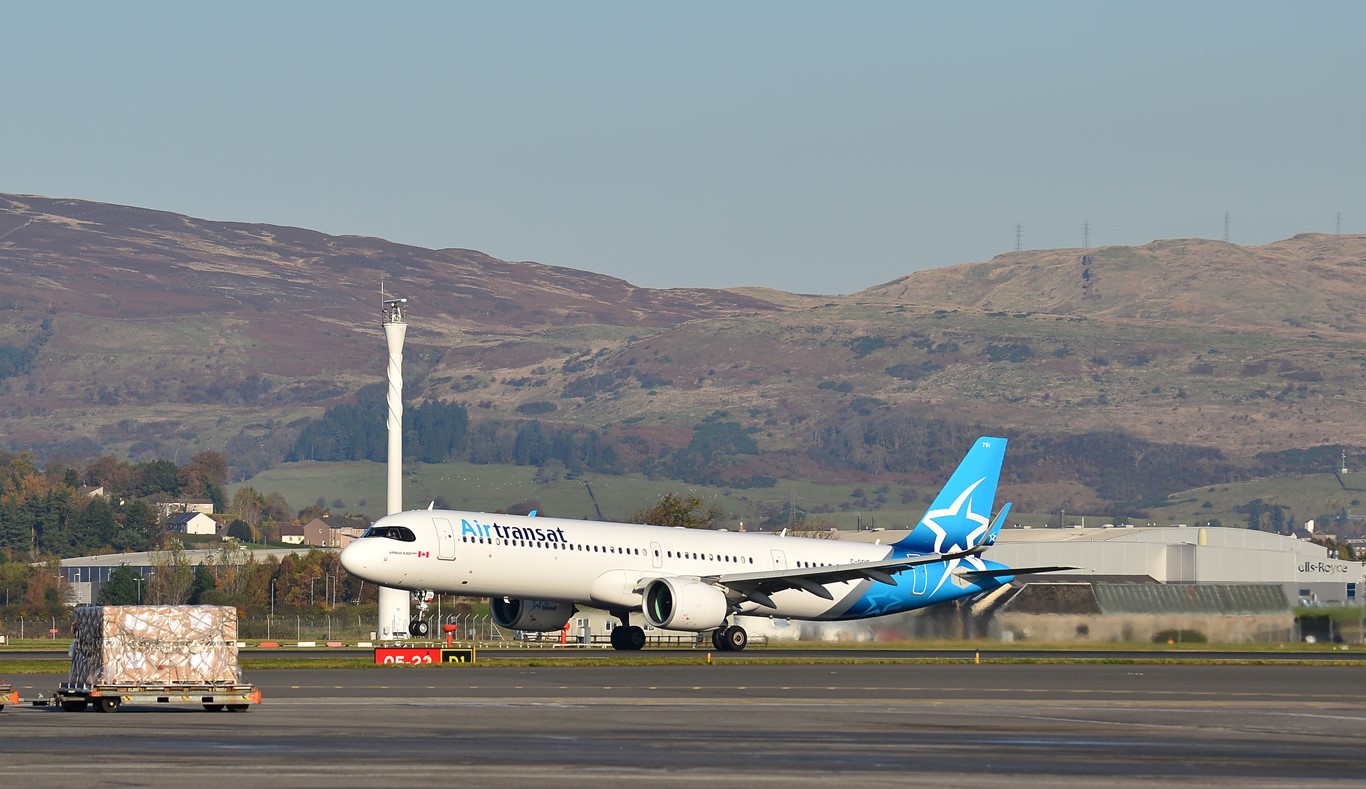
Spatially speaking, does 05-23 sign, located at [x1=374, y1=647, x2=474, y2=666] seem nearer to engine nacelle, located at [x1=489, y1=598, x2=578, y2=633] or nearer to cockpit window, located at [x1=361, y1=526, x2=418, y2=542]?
cockpit window, located at [x1=361, y1=526, x2=418, y2=542]

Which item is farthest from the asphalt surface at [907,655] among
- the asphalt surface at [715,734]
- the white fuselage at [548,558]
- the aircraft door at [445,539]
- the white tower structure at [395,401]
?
the white tower structure at [395,401]

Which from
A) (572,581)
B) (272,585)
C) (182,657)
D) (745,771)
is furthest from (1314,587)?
(272,585)

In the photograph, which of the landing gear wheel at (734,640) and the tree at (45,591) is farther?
the tree at (45,591)

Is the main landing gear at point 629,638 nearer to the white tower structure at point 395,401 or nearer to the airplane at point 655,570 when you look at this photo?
the airplane at point 655,570

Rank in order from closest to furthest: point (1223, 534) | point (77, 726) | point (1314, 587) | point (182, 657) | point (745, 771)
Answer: point (745, 771) < point (77, 726) < point (182, 657) < point (1314, 587) < point (1223, 534)

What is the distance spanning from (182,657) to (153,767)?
11110mm

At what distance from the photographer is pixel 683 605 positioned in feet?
205

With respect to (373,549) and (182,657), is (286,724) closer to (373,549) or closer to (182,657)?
(182,657)

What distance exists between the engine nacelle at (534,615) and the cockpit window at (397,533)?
5516 mm

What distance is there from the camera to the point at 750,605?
67188 millimetres

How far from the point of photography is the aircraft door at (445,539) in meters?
61.0

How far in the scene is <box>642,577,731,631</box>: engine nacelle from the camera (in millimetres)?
62688

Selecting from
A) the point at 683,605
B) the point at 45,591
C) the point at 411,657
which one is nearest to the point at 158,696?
the point at 411,657

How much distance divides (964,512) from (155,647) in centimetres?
4478
